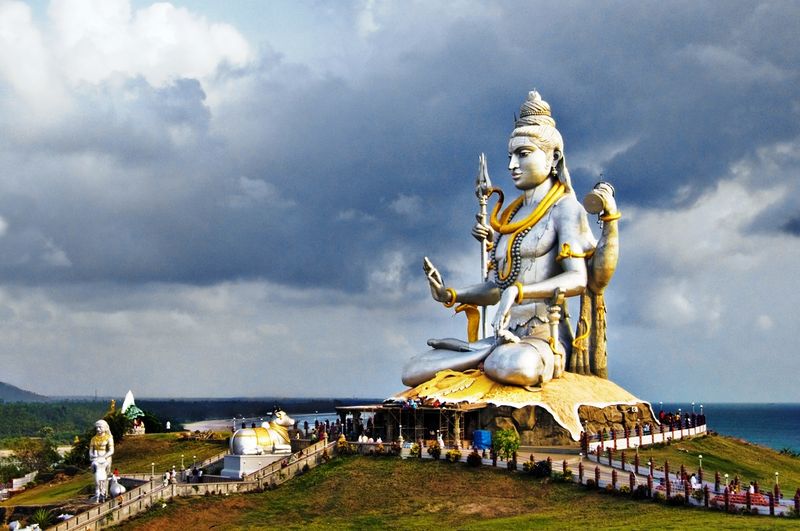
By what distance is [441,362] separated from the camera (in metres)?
36.9

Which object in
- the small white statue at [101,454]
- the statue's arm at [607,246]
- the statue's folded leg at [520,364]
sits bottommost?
the small white statue at [101,454]

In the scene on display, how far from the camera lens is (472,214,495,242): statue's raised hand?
39938mm

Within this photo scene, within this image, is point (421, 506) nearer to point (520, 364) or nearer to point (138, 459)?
point (520, 364)

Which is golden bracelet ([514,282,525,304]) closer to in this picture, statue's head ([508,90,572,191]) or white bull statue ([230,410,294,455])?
statue's head ([508,90,572,191])

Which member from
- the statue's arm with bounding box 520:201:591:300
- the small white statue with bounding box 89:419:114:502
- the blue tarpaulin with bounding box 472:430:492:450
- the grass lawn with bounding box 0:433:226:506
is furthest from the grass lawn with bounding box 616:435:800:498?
the grass lawn with bounding box 0:433:226:506

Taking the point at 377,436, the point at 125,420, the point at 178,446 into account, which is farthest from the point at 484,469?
the point at 125,420

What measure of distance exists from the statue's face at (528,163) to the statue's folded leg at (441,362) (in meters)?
6.16

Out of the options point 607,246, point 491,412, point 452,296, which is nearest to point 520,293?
point 607,246

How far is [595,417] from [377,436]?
7.31 m

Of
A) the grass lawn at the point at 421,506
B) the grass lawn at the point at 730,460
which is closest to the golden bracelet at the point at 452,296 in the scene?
the grass lawn at the point at 730,460

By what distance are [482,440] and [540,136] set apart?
1181cm

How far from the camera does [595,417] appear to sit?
3466 cm

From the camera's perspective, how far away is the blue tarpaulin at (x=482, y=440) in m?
32.8

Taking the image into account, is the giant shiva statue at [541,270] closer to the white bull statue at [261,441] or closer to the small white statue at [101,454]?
the white bull statue at [261,441]
